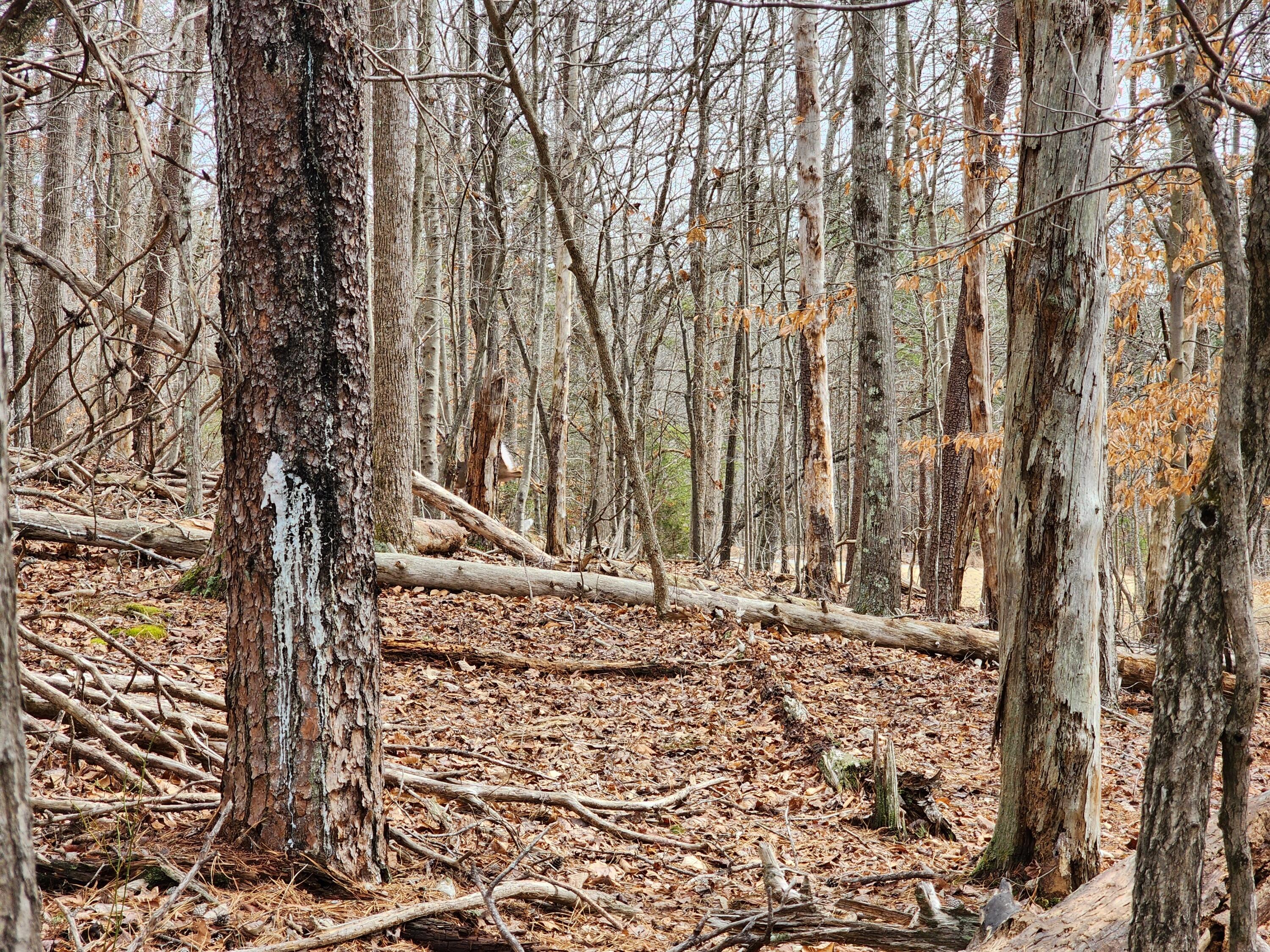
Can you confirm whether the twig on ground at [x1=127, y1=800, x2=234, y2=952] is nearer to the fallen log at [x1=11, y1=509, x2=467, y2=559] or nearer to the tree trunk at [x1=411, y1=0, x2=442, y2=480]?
the fallen log at [x1=11, y1=509, x2=467, y2=559]

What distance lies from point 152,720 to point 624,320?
43.2 feet

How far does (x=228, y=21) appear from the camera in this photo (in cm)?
265

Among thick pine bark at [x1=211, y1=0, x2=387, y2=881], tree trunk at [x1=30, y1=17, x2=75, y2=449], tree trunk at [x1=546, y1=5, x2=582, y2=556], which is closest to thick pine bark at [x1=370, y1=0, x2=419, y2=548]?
tree trunk at [x1=546, y1=5, x2=582, y2=556]

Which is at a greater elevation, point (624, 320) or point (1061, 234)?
point (624, 320)

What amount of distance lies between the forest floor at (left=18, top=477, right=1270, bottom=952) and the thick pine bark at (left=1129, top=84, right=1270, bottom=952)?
56.4 inches

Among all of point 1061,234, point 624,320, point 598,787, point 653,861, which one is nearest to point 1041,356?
point 1061,234

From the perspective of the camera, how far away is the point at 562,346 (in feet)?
39.6

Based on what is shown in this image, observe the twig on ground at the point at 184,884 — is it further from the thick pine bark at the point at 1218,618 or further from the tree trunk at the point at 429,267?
the tree trunk at the point at 429,267

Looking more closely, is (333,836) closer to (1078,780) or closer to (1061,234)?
(1078,780)

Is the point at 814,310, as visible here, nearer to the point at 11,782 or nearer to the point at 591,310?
the point at 591,310

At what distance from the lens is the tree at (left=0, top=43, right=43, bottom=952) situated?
0.90 m

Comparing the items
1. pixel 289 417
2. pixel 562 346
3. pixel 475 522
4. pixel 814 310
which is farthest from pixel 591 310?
pixel 562 346

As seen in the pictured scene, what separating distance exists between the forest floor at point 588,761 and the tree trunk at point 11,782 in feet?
5.56

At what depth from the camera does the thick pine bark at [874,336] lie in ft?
29.8
